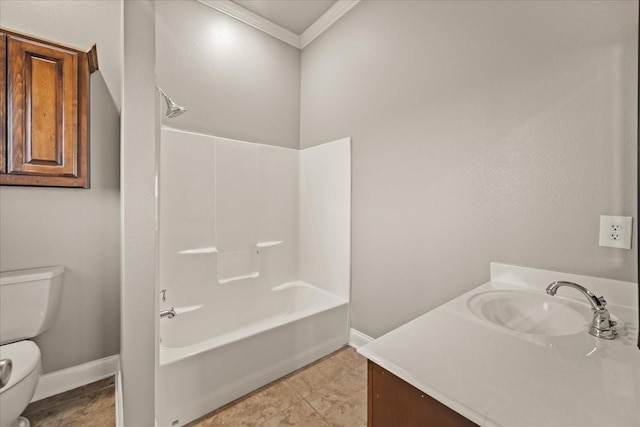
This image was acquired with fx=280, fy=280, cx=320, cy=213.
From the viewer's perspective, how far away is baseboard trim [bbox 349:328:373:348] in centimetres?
226

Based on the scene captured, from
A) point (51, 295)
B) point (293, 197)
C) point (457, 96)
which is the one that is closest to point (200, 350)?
point (51, 295)

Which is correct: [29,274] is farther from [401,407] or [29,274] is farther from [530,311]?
[530,311]

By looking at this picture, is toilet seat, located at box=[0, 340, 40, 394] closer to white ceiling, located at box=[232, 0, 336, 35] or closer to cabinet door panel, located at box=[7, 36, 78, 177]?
cabinet door panel, located at box=[7, 36, 78, 177]

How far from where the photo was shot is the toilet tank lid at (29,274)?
60.0 inches

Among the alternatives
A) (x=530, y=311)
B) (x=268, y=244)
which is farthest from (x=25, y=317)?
(x=530, y=311)

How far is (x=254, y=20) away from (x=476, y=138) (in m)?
2.21

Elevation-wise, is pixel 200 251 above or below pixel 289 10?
below

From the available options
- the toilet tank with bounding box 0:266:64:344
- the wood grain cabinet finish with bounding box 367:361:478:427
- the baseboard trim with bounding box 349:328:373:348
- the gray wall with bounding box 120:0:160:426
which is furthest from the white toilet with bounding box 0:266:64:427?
the baseboard trim with bounding box 349:328:373:348

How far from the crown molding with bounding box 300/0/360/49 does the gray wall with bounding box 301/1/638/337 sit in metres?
0.08

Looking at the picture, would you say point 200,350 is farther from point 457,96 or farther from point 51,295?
point 457,96

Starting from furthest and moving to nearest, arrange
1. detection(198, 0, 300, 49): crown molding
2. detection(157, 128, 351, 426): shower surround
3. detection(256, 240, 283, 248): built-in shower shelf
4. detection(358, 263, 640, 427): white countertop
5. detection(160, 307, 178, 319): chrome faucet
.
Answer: detection(256, 240, 283, 248): built-in shower shelf < detection(198, 0, 300, 49): crown molding < detection(160, 307, 178, 319): chrome faucet < detection(157, 128, 351, 426): shower surround < detection(358, 263, 640, 427): white countertop

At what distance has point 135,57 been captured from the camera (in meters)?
1.11

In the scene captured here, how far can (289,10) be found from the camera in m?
2.49

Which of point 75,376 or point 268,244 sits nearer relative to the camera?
point 75,376
